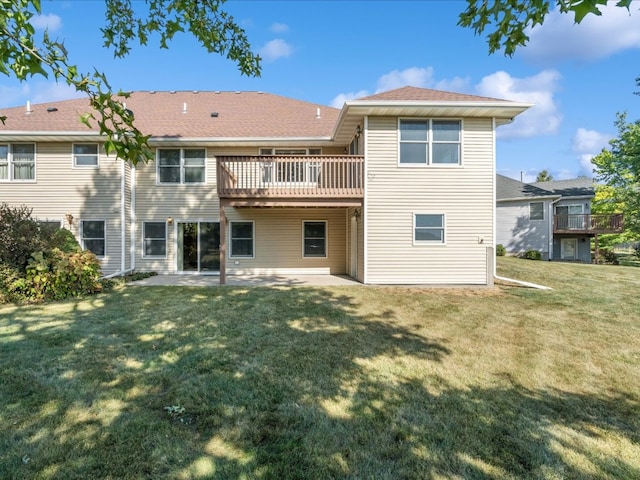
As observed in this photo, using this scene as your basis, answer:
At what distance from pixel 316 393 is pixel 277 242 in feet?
31.0

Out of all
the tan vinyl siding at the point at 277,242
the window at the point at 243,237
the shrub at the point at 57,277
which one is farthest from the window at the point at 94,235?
the window at the point at 243,237

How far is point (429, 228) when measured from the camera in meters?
10.4

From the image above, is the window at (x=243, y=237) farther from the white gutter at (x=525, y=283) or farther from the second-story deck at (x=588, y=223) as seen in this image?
the second-story deck at (x=588, y=223)

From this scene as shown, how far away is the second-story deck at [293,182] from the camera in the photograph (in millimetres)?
10211

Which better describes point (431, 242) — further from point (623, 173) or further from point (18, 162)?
point (623, 173)

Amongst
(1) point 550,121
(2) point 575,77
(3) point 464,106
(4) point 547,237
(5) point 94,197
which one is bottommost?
(4) point 547,237

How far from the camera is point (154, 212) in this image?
41.4 ft

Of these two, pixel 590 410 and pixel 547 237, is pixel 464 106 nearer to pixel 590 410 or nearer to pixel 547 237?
pixel 590 410

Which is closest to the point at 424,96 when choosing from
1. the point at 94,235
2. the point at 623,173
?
the point at 94,235

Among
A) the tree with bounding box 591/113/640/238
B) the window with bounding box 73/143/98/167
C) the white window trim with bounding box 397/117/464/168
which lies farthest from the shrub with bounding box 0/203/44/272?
the tree with bounding box 591/113/640/238

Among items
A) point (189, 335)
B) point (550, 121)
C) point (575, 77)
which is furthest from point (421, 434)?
point (550, 121)

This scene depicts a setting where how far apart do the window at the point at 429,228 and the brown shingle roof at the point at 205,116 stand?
4.81 meters

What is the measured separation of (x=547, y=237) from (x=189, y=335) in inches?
896

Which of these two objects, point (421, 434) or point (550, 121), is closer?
point (421, 434)
